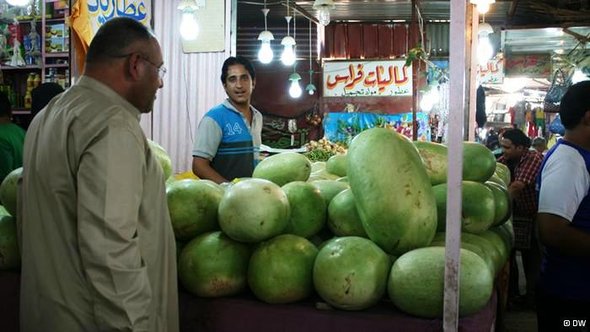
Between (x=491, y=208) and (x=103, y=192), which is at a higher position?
(x=103, y=192)

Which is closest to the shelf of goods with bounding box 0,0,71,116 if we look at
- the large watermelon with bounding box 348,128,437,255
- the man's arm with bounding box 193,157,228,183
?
the man's arm with bounding box 193,157,228,183

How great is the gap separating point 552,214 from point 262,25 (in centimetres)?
1049

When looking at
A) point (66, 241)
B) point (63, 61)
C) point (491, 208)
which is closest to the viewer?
point (66, 241)

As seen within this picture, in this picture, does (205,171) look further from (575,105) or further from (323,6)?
(323,6)

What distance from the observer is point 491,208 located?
1874mm

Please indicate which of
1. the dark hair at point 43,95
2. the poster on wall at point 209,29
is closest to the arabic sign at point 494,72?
the poster on wall at point 209,29

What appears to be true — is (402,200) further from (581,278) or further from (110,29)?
(581,278)

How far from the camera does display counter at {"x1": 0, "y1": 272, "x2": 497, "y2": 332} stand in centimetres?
146

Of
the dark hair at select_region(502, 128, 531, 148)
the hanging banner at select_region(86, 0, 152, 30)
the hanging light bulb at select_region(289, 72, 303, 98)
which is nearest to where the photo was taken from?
the hanging banner at select_region(86, 0, 152, 30)

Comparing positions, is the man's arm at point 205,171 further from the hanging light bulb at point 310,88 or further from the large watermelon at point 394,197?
the hanging light bulb at point 310,88

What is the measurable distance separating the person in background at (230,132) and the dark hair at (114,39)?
1766 millimetres

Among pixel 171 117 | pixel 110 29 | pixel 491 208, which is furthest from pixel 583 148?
pixel 171 117

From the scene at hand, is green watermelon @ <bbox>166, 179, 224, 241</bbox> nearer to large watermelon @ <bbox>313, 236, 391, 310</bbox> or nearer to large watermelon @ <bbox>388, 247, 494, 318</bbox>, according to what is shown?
large watermelon @ <bbox>313, 236, 391, 310</bbox>

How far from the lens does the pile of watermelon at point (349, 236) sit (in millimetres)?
1482
